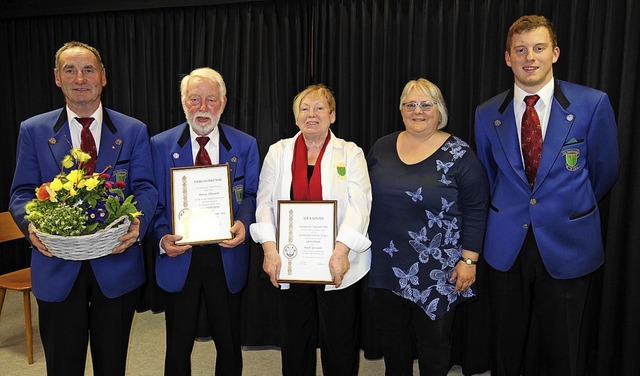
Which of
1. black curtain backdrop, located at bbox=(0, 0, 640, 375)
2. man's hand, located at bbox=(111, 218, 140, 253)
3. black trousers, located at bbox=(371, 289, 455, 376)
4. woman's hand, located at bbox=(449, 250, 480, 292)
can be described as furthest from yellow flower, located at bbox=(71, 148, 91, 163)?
woman's hand, located at bbox=(449, 250, 480, 292)

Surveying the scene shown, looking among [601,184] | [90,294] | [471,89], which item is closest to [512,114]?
[601,184]

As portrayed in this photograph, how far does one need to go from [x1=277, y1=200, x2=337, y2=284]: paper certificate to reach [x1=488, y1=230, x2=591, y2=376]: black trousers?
0.85 m

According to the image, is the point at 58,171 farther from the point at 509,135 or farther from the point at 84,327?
the point at 509,135

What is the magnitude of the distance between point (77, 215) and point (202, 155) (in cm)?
70

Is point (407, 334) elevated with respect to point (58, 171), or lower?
lower

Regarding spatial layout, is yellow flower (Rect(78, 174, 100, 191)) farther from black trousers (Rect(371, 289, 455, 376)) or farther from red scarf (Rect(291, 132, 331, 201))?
black trousers (Rect(371, 289, 455, 376))

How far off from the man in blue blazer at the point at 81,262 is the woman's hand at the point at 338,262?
35.0 inches

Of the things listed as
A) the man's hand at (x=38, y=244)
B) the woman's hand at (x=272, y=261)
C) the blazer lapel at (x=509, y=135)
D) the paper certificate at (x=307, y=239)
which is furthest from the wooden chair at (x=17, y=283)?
the blazer lapel at (x=509, y=135)

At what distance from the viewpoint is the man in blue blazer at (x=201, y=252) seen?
242 cm

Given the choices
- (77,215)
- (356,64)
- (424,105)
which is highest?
(356,64)

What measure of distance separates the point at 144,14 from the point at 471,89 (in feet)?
9.41

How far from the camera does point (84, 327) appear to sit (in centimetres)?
229

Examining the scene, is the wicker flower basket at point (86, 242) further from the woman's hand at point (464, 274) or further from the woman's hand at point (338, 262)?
the woman's hand at point (464, 274)

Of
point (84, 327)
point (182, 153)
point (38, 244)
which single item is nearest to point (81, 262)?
point (38, 244)
